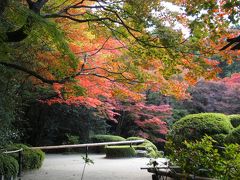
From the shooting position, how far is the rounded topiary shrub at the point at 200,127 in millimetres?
8531

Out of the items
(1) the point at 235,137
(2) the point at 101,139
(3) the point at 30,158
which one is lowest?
(3) the point at 30,158

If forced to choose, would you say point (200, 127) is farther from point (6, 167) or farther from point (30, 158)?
point (30, 158)

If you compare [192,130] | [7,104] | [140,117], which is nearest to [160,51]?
[192,130]

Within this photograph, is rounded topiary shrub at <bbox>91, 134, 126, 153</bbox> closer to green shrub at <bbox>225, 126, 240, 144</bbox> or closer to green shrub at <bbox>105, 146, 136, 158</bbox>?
green shrub at <bbox>105, 146, 136, 158</bbox>

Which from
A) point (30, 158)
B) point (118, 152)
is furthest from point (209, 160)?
point (118, 152)

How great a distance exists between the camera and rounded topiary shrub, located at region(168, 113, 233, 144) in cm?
853

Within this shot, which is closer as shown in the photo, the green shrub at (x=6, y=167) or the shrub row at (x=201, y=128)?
the green shrub at (x=6, y=167)

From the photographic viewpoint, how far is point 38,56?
331 inches

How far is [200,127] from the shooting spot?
859 centimetres

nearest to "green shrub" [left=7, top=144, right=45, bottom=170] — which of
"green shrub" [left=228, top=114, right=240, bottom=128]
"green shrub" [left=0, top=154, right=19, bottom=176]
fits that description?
"green shrub" [left=0, top=154, right=19, bottom=176]

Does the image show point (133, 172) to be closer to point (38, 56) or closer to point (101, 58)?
point (101, 58)

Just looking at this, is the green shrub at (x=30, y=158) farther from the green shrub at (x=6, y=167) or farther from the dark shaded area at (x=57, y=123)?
the dark shaded area at (x=57, y=123)

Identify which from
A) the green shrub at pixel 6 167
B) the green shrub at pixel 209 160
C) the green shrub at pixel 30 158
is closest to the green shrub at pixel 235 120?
the green shrub at pixel 209 160

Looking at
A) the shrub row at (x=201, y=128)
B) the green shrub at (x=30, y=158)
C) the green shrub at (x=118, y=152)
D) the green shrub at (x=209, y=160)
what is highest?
the shrub row at (x=201, y=128)
